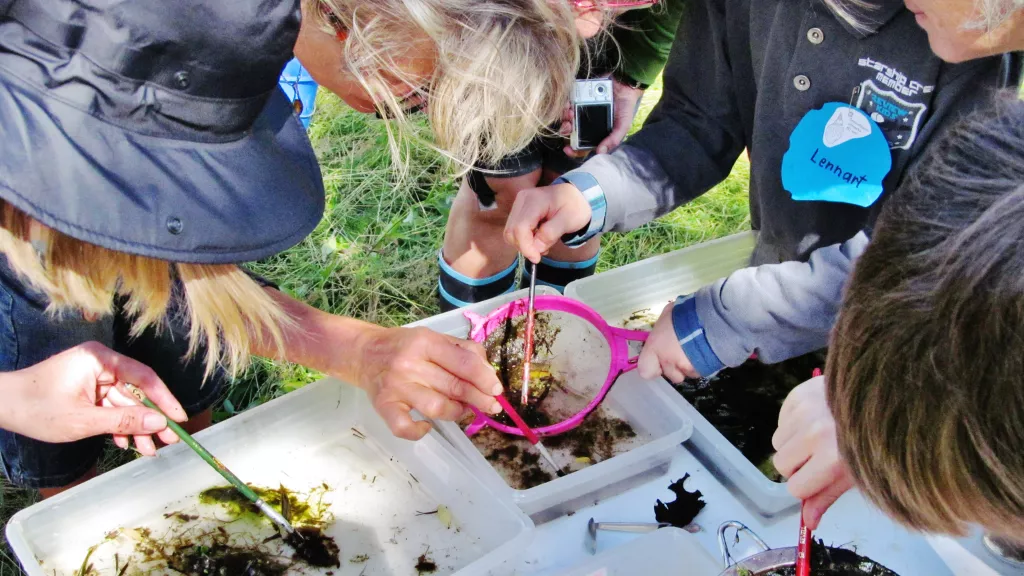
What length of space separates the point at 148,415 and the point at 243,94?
1.38 feet

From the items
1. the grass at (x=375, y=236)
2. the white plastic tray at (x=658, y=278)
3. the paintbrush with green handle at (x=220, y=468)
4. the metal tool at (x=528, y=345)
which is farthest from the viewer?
the grass at (x=375, y=236)

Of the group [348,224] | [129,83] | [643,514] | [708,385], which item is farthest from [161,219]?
[348,224]

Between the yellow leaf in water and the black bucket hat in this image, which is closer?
the black bucket hat

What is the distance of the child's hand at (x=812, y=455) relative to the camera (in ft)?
2.75

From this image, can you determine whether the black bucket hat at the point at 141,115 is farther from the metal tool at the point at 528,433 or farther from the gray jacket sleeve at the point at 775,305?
the gray jacket sleeve at the point at 775,305

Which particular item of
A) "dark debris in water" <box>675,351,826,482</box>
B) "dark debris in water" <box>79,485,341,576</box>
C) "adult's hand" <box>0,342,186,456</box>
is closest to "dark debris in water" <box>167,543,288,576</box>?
"dark debris in water" <box>79,485,341,576</box>

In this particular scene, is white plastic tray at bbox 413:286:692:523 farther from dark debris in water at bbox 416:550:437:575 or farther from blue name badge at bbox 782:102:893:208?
blue name badge at bbox 782:102:893:208

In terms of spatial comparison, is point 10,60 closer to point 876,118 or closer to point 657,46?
point 876,118

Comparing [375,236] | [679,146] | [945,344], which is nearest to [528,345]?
[679,146]

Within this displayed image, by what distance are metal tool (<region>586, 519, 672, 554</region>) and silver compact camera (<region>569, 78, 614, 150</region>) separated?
0.70m

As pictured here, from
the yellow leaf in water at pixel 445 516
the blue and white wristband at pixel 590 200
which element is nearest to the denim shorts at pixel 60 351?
the yellow leaf in water at pixel 445 516

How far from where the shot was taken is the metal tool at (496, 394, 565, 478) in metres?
1.09

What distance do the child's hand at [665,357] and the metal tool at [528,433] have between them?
6.7 inches

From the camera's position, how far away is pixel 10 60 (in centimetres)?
60
